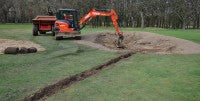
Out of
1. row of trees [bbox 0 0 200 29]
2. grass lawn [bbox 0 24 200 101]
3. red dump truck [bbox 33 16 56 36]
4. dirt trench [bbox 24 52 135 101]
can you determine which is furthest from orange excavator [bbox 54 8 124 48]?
row of trees [bbox 0 0 200 29]

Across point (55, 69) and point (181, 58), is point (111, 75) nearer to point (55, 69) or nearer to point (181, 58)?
point (55, 69)

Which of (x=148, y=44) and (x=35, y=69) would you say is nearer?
(x=35, y=69)

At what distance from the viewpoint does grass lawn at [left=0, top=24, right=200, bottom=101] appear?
836 cm

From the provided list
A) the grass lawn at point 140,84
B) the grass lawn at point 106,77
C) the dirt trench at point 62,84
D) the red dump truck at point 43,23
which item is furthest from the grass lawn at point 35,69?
the red dump truck at point 43,23

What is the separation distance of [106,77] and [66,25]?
14237 millimetres

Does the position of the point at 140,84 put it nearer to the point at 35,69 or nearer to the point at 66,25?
the point at 35,69

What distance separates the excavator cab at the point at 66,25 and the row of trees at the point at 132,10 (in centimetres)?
3607

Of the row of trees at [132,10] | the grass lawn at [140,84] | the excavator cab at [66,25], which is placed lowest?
the grass lawn at [140,84]

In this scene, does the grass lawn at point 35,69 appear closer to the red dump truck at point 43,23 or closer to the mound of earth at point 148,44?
the mound of earth at point 148,44

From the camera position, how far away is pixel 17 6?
68.1 meters

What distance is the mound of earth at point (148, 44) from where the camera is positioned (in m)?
18.5

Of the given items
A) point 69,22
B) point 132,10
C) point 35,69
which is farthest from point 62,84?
point 132,10

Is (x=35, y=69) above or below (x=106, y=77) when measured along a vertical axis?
above

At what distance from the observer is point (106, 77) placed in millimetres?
10555
